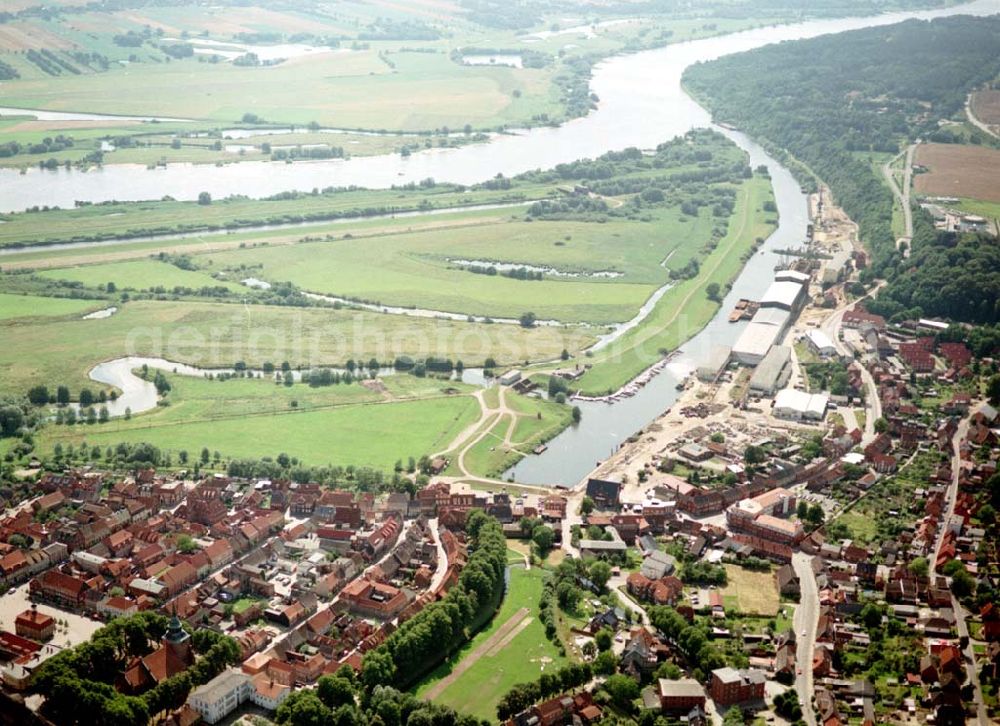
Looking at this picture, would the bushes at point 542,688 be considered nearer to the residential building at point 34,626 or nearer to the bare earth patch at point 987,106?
the residential building at point 34,626

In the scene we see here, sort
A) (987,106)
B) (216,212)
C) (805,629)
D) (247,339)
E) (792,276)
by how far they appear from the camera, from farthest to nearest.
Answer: (987,106), (216,212), (792,276), (247,339), (805,629)

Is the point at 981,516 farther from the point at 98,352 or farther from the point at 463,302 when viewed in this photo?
the point at 98,352

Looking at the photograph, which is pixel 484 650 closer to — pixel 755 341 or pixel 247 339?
pixel 247 339

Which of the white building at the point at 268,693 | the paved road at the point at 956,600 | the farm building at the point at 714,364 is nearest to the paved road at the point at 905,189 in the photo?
the farm building at the point at 714,364

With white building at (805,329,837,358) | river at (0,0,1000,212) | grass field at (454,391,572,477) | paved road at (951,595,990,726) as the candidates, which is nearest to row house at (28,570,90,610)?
grass field at (454,391,572,477)

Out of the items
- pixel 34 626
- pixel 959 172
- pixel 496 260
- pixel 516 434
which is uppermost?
pixel 959 172

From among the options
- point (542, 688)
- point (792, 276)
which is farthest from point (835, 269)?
point (542, 688)
